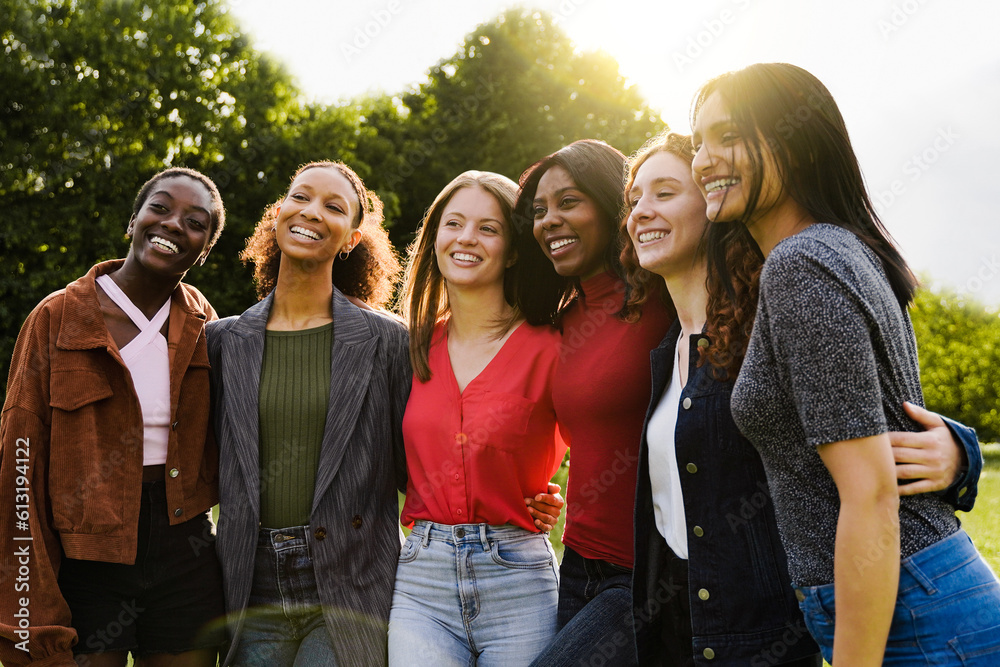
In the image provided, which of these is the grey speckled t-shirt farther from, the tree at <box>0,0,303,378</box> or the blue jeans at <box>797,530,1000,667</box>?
the tree at <box>0,0,303,378</box>

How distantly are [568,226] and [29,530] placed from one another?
273 cm

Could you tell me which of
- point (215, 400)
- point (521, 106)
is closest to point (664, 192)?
point (215, 400)

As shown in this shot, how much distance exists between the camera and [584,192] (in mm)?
3561

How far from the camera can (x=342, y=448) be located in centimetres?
347

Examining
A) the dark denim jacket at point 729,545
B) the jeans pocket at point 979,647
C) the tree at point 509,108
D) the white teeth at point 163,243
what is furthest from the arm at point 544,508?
the tree at point 509,108

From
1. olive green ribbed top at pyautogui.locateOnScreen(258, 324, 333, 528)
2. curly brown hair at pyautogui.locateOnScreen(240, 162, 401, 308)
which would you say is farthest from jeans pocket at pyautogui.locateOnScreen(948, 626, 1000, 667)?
curly brown hair at pyautogui.locateOnScreen(240, 162, 401, 308)

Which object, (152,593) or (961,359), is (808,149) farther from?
(961,359)

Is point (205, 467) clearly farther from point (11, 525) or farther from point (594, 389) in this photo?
point (594, 389)

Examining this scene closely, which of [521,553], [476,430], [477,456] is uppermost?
[476,430]

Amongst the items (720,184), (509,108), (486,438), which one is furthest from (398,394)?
(509,108)

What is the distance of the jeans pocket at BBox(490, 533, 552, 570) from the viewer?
3225 mm

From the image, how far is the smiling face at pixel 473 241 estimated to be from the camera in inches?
147

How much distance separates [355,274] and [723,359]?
8.32 ft

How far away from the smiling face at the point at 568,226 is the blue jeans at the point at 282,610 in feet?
5.74
